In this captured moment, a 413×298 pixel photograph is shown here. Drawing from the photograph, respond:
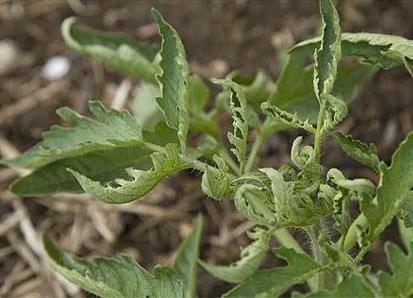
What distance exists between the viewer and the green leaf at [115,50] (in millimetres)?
1914

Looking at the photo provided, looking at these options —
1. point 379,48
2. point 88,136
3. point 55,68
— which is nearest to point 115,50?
point 88,136

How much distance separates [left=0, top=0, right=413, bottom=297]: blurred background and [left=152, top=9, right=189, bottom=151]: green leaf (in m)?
1.02

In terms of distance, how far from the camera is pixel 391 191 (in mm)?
1374

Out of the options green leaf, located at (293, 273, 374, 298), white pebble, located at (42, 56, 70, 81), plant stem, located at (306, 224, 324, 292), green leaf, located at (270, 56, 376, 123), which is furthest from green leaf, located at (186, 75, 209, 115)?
white pebble, located at (42, 56, 70, 81)

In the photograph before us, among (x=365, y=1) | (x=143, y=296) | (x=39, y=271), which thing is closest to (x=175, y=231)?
(x=39, y=271)

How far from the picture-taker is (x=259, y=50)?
297 cm

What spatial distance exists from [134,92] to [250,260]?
1.45 meters

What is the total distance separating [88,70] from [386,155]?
1.01m

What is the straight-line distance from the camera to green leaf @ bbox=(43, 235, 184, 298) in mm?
1451

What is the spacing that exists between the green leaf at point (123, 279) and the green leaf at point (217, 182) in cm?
16

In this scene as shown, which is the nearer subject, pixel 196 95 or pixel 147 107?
pixel 196 95

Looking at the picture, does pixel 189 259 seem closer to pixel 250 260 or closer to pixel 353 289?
pixel 250 260

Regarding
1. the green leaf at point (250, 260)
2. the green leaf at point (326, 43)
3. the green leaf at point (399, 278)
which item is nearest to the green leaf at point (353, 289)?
the green leaf at point (399, 278)

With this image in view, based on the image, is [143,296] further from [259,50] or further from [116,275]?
[259,50]
